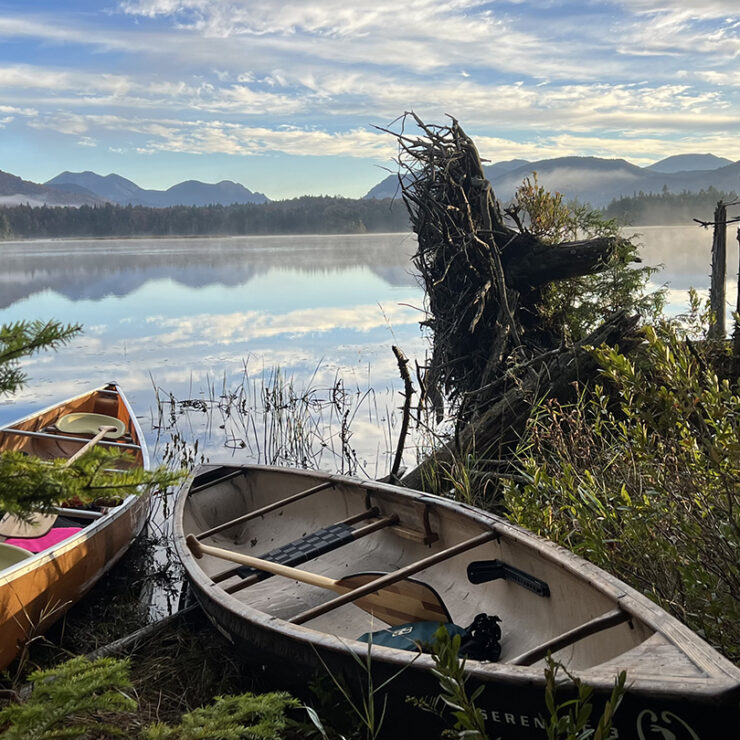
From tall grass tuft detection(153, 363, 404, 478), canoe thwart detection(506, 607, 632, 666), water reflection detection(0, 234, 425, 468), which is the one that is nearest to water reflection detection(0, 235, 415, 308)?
water reflection detection(0, 234, 425, 468)

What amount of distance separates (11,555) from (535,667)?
3362 mm

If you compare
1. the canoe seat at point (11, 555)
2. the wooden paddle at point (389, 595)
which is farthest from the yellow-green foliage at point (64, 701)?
the canoe seat at point (11, 555)

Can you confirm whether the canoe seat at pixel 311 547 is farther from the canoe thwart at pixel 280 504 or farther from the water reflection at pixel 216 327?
the water reflection at pixel 216 327

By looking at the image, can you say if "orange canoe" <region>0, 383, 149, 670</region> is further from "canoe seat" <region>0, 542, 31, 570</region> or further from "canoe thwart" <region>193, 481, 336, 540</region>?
"canoe thwart" <region>193, 481, 336, 540</region>

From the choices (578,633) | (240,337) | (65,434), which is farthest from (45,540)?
(240,337)

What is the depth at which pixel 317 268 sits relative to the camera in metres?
38.8

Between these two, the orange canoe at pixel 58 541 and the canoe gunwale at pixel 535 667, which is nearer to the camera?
the canoe gunwale at pixel 535 667

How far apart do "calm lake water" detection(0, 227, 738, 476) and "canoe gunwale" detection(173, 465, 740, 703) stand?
152 cm

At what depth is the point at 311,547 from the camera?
15.5ft

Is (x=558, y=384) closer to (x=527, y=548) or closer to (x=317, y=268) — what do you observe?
(x=527, y=548)

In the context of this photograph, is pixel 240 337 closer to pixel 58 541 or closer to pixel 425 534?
pixel 58 541

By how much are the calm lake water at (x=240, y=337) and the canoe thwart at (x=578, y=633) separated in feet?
6.65

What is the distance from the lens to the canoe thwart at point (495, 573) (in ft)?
12.4

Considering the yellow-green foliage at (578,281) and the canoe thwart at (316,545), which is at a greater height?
the yellow-green foliage at (578,281)
